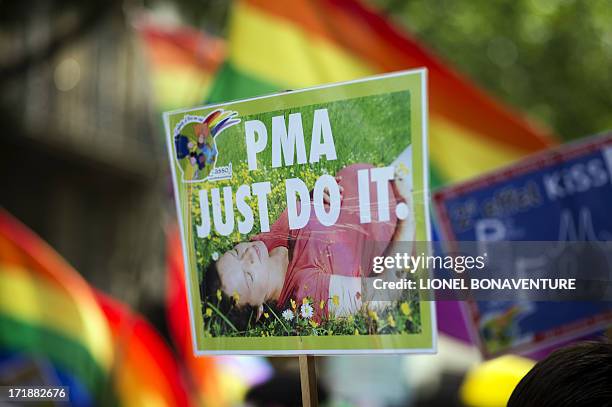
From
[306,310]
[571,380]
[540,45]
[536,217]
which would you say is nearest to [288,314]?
[306,310]

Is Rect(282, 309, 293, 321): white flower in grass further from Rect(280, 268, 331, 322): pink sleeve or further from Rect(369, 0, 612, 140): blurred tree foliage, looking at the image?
Rect(369, 0, 612, 140): blurred tree foliage

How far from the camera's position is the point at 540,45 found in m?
8.70

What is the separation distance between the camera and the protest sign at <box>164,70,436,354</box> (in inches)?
74.7

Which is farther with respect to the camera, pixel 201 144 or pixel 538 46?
pixel 538 46

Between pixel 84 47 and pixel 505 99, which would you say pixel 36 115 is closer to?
pixel 84 47

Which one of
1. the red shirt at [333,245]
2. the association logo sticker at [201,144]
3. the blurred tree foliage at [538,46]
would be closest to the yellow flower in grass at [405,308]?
the red shirt at [333,245]

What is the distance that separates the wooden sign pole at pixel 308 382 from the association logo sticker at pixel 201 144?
0.47 meters

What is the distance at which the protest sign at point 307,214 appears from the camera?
1.90 m

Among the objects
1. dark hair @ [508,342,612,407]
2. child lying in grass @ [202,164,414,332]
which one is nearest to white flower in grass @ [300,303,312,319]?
child lying in grass @ [202,164,414,332]

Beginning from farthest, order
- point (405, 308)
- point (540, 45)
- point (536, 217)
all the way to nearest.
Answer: point (540, 45)
point (536, 217)
point (405, 308)

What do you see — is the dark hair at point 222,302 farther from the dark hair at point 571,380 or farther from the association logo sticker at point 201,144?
the dark hair at point 571,380

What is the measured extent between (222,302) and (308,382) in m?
0.29

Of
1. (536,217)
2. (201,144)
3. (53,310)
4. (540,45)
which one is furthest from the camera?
(540,45)

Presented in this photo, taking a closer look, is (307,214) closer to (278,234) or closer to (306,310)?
(278,234)
